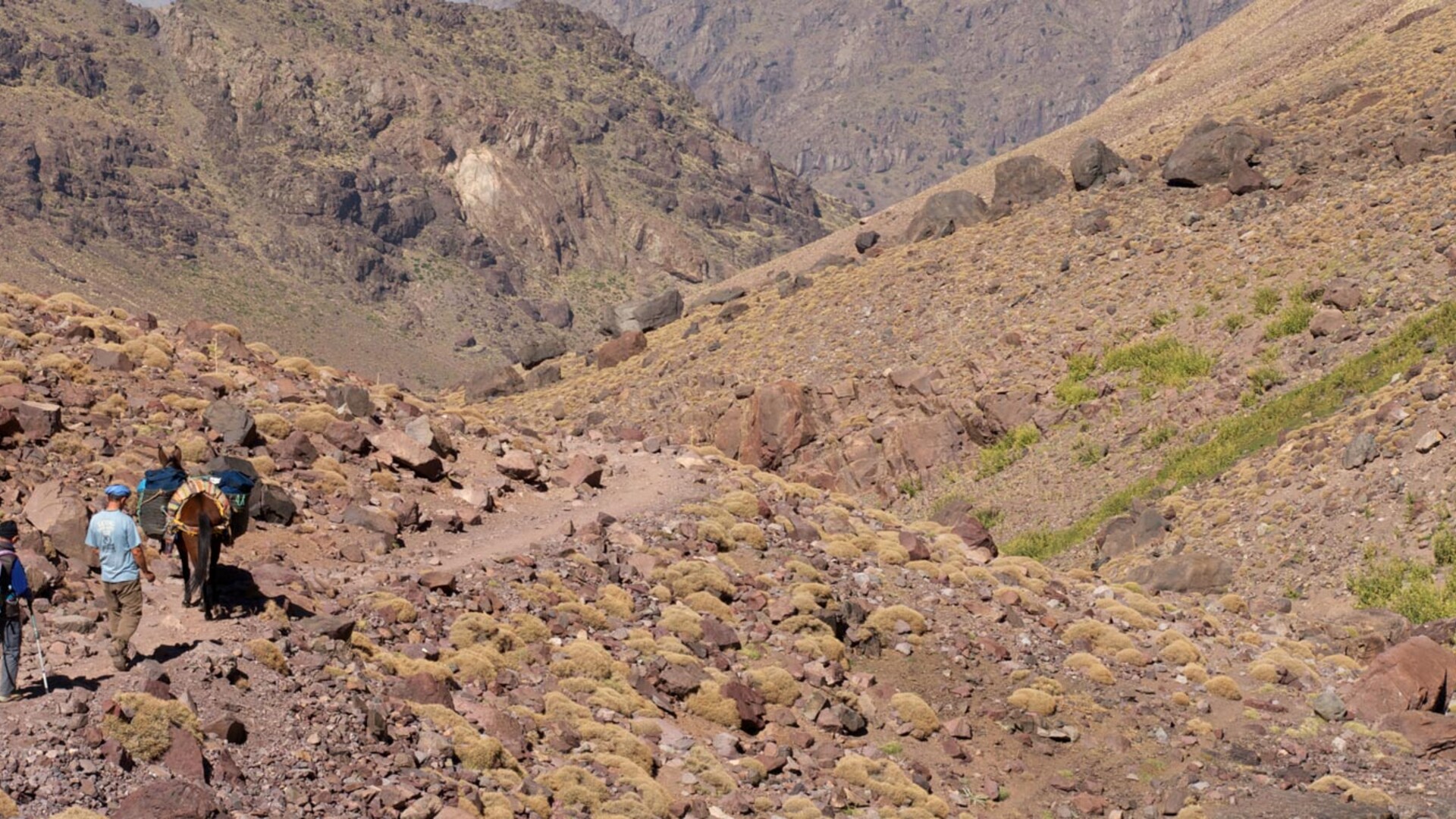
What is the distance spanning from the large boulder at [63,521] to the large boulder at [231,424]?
497 cm

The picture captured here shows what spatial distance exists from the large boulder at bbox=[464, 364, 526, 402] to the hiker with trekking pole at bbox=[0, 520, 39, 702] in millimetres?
50395

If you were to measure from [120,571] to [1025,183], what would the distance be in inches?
1937

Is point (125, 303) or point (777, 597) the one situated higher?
point (125, 303)

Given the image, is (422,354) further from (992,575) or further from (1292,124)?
(992,575)

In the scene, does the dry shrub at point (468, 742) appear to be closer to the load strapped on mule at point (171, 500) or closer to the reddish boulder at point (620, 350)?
the load strapped on mule at point (171, 500)

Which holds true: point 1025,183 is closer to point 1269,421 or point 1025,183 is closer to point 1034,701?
point 1269,421

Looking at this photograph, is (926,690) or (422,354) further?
(422,354)

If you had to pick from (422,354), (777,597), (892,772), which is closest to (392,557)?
(777,597)

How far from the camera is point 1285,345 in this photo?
39.6 meters

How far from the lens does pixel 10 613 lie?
14.7 meters

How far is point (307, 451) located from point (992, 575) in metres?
13.4

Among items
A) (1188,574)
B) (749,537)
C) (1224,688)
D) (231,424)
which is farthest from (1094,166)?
(231,424)

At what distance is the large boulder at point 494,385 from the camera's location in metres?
65.5

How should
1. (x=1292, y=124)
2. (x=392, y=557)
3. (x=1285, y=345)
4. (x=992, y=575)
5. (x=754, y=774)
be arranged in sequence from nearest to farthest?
(x=754, y=774), (x=392, y=557), (x=992, y=575), (x=1285, y=345), (x=1292, y=124)
